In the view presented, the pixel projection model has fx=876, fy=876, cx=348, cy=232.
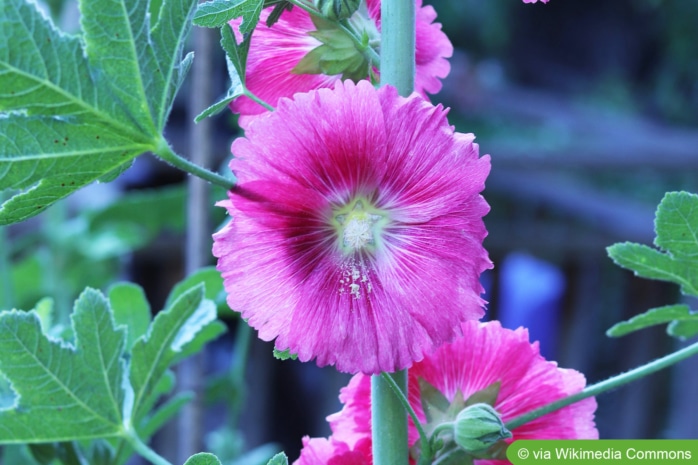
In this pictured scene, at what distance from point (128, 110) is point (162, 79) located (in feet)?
0.07

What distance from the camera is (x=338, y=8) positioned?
44 cm

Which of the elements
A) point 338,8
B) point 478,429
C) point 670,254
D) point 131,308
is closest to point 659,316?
point 670,254

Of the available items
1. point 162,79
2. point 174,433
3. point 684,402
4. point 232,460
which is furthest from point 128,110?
point 684,402

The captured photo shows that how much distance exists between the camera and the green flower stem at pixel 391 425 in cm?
44

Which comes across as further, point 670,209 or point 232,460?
point 232,460

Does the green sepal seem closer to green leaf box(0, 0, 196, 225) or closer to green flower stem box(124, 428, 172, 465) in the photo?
green leaf box(0, 0, 196, 225)

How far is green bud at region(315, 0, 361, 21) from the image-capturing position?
1.45 feet

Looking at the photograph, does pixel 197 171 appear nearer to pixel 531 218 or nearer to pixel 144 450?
pixel 144 450

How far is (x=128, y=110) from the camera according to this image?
42cm

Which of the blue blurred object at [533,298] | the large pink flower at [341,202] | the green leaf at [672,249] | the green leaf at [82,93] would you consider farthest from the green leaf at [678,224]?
the blue blurred object at [533,298]

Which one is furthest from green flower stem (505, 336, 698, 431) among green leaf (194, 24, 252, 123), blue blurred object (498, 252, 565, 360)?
blue blurred object (498, 252, 565, 360)

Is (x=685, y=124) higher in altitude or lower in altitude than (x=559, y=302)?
higher

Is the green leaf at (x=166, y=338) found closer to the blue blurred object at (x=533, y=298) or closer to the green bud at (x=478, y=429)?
the green bud at (x=478, y=429)

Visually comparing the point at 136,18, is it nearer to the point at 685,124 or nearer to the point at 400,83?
the point at 400,83
